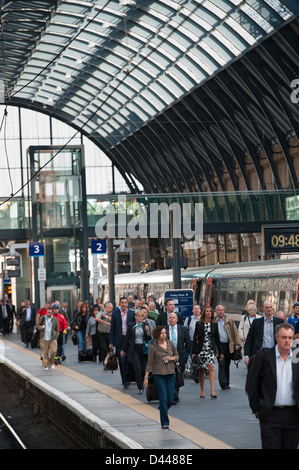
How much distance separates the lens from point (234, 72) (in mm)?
41469

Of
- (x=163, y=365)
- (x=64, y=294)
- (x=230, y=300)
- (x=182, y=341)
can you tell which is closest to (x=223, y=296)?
(x=230, y=300)

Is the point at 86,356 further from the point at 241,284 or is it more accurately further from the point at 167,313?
the point at 167,313

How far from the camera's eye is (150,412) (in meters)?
14.5

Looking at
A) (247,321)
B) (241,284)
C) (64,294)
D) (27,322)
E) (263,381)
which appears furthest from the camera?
(64,294)

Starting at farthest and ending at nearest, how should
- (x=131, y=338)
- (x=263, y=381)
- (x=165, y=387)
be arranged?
(x=131, y=338), (x=165, y=387), (x=263, y=381)

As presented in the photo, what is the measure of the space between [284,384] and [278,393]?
3.7 inches

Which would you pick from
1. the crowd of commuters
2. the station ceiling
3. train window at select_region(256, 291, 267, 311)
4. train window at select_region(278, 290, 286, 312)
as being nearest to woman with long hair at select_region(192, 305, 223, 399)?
the crowd of commuters

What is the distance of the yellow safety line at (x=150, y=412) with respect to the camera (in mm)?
A: 11120

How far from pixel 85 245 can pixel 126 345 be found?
77.5 feet

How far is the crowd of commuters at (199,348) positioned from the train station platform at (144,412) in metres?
0.37

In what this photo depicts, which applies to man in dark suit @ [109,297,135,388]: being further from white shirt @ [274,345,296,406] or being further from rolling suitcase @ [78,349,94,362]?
white shirt @ [274,345,296,406]

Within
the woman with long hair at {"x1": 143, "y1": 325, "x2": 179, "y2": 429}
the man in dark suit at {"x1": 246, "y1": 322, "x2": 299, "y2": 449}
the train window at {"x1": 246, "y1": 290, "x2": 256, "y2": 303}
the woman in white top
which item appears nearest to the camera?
the man in dark suit at {"x1": 246, "y1": 322, "x2": 299, "y2": 449}

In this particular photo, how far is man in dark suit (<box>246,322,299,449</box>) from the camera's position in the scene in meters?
8.13

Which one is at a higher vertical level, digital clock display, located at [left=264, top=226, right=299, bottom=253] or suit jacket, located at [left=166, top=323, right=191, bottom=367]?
digital clock display, located at [left=264, top=226, right=299, bottom=253]
